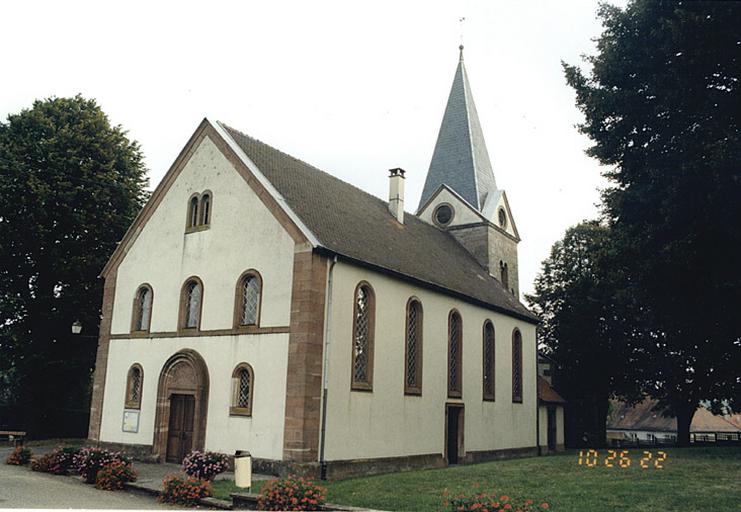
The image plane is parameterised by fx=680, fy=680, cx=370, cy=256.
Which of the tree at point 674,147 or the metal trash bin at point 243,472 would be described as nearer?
the metal trash bin at point 243,472

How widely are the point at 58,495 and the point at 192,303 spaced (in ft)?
29.9

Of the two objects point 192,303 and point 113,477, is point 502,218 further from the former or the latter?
point 113,477

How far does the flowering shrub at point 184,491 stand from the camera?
15.0 m

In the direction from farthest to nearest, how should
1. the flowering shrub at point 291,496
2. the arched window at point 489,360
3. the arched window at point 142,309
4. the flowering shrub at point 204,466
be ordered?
1. the arched window at point 489,360
2. the arched window at point 142,309
3. the flowering shrub at point 204,466
4. the flowering shrub at point 291,496

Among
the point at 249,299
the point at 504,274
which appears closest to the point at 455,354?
the point at 249,299

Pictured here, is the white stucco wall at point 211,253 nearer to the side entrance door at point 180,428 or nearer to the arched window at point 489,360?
the side entrance door at point 180,428

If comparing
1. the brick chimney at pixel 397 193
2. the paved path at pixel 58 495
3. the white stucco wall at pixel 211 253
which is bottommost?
the paved path at pixel 58 495

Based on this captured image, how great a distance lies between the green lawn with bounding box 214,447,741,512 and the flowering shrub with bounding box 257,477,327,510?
1.18 meters

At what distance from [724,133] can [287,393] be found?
527 inches

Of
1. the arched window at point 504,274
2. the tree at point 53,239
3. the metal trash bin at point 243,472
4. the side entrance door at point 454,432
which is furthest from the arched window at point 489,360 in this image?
the tree at point 53,239

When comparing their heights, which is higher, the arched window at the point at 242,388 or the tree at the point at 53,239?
the tree at the point at 53,239

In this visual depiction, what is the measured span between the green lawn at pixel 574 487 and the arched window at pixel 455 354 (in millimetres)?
5290

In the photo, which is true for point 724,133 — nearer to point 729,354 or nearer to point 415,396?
point 415,396

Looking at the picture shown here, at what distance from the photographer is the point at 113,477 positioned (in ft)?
56.3
